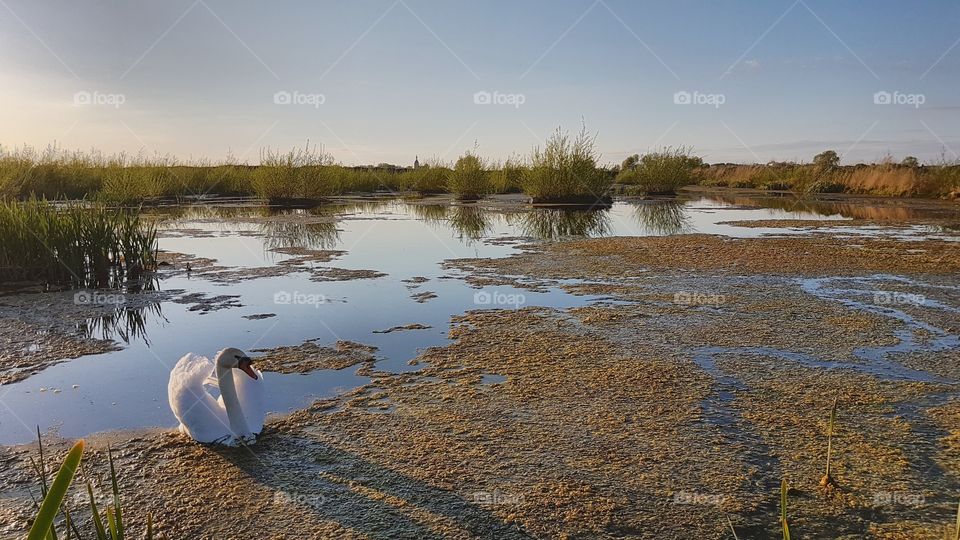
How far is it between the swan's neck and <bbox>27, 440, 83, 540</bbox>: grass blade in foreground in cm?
253

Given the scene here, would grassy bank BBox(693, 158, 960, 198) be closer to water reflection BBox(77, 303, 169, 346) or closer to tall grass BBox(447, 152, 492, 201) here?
tall grass BBox(447, 152, 492, 201)

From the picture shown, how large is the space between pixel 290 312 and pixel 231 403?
318 cm

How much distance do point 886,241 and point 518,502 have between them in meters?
11.4

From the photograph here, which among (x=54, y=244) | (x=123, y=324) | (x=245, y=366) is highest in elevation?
(x=54, y=244)

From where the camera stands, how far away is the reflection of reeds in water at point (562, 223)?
13789 millimetres

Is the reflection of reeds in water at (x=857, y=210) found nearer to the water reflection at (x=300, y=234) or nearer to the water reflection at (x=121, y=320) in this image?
the water reflection at (x=300, y=234)

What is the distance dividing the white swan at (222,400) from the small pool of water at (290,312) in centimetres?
46

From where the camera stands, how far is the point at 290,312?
6.45 metres

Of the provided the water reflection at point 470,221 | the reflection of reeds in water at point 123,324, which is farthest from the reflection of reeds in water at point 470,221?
the reflection of reeds in water at point 123,324

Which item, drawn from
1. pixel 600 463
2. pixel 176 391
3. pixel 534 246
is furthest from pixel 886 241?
pixel 176 391

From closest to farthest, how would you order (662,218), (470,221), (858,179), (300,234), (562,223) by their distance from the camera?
(300,234) < (562,223) < (470,221) < (662,218) < (858,179)

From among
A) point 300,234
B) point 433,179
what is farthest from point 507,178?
point 300,234

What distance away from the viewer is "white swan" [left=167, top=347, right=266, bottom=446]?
3.32 metres

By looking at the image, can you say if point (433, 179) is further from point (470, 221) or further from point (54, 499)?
point (54, 499)
